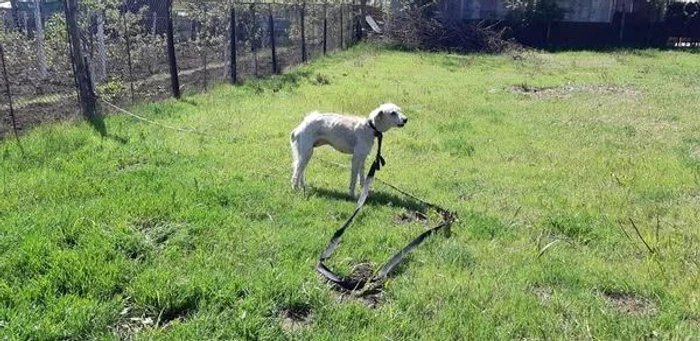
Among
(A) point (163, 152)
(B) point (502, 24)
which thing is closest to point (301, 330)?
(A) point (163, 152)

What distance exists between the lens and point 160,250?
13.0 feet

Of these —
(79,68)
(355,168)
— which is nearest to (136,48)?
(79,68)

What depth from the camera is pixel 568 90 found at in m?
13.7

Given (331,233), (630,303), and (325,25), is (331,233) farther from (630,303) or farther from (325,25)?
(325,25)

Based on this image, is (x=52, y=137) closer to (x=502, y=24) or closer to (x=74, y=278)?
(x=74, y=278)

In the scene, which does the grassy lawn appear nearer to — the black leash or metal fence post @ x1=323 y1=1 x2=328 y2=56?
the black leash

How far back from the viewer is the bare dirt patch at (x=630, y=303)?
352 cm

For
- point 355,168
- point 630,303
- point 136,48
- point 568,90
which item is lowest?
point 630,303

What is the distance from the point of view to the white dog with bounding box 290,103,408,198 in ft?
18.0

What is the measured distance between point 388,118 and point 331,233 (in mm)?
1364

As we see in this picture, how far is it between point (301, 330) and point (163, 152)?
4.00 m

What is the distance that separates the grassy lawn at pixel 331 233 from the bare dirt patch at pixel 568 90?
13.1 ft

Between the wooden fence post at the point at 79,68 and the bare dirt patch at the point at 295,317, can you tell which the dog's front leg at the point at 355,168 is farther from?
the wooden fence post at the point at 79,68

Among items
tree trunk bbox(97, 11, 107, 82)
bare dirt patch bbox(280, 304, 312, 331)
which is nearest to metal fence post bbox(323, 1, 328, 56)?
tree trunk bbox(97, 11, 107, 82)
